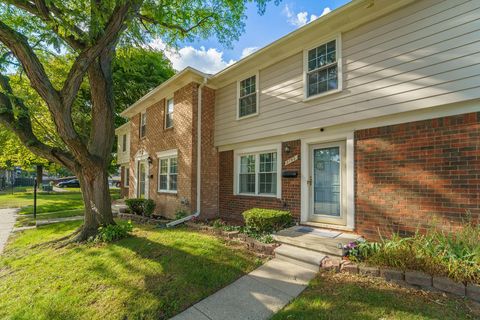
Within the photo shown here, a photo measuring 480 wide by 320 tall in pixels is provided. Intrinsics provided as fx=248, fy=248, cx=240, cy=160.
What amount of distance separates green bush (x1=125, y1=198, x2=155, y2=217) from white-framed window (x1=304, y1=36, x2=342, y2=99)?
7102 millimetres

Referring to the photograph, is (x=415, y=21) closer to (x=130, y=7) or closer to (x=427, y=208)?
(x=427, y=208)

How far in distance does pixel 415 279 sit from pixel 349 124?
3297mm

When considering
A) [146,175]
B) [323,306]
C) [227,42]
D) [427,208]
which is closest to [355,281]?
[323,306]

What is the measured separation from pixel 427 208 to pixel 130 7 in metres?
6.95

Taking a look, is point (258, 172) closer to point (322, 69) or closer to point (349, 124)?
point (349, 124)

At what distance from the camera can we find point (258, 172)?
789cm

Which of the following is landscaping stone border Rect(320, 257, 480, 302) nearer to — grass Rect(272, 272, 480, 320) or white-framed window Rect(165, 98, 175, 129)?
grass Rect(272, 272, 480, 320)

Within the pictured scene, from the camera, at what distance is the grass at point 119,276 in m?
3.55

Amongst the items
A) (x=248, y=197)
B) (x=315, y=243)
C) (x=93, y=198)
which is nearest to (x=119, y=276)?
(x=93, y=198)

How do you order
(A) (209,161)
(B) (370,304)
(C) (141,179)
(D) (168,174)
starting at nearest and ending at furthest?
(B) (370,304) → (A) (209,161) → (D) (168,174) → (C) (141,179)

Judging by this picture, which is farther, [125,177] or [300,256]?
[125,177]

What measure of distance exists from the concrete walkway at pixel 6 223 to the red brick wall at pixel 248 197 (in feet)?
20.5

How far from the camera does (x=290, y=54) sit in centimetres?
680

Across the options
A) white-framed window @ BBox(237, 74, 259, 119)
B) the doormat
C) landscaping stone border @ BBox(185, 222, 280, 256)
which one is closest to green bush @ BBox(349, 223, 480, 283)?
the doormat
